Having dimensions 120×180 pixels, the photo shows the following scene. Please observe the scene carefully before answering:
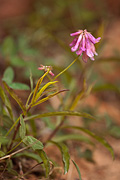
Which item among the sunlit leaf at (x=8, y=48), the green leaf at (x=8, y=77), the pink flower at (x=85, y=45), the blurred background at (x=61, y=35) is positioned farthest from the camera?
the blurred background at (x=61, y=35)

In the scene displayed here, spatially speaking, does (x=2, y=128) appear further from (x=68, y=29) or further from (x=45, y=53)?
(x=68, y=29)

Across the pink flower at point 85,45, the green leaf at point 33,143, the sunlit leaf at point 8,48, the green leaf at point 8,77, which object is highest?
the sunlit leaf at point 8,48

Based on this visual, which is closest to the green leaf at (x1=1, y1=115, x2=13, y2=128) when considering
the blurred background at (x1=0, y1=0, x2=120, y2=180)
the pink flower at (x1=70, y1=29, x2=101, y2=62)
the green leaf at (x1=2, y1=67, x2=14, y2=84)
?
the green leaf at (x1=2, y1=67, x2=14, y2=84)

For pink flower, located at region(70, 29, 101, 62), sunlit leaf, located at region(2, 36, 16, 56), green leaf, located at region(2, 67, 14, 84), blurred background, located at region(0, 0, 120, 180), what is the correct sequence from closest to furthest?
1. pink flower, located at region(70, 29, 101, 62)
2. green leaf, located at region(2, 67, 14, 84)
3. sunlit leaf, located at region(2, 36, 16, 56)
4. blurred background, located at region(0, 0, 120, 180)

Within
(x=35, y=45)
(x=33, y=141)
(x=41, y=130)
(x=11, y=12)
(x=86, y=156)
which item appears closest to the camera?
(x=33, y=141)

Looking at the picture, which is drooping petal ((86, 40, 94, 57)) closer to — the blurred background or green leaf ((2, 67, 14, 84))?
green leaf ((2, 67, 14, 84))

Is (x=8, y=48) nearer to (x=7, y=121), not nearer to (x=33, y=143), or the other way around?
(x=7, y=121)

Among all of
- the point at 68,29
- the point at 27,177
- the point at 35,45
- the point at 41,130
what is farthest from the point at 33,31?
the point at 27,177

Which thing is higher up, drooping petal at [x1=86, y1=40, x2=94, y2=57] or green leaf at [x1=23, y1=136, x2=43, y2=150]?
drooping petal at [x1=86, y1=40, x2=94, y2=57]

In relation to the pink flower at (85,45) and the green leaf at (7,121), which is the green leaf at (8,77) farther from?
the pink flower at (85,45)

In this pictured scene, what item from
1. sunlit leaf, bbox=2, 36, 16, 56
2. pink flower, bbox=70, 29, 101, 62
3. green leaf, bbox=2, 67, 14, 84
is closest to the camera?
Answer: pink flower, bbox=70, 29, 101, 62

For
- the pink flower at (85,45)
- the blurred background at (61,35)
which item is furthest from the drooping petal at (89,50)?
the blurred background at (61,35)
